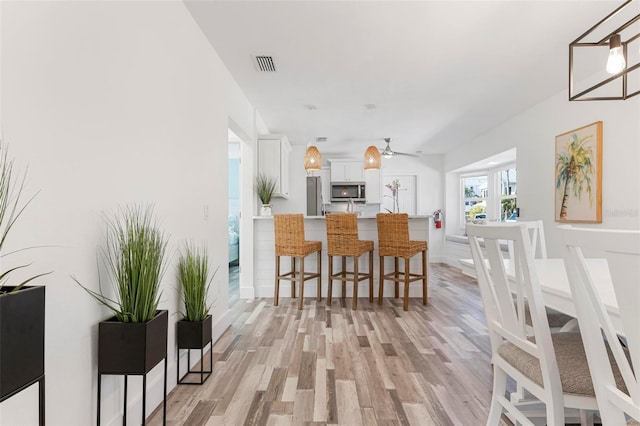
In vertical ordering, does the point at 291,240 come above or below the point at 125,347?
above

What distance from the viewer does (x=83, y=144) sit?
4.26ft

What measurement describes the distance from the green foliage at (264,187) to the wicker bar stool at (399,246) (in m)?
1.57

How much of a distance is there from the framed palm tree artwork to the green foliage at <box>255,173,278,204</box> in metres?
3.57

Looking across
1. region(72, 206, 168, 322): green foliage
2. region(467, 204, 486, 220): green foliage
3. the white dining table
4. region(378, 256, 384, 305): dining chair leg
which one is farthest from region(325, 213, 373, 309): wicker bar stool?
region(467, 204, 486, 220): green foliage

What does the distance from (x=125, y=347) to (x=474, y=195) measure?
728cm

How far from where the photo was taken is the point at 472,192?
24.0 ft

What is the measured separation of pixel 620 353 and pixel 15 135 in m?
1.78

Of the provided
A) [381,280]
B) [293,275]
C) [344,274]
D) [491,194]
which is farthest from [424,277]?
[491,194]

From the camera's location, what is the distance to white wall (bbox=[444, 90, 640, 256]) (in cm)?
301

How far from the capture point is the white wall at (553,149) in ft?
9.87

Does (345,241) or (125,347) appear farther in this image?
(345,241)

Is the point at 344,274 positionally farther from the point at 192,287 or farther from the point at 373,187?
the point at 373,187

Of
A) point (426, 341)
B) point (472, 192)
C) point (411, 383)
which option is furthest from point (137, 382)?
point (472, 192)

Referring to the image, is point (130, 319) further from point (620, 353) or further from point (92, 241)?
point (620, 353)
